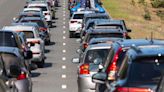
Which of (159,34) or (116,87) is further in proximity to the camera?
(159,34)

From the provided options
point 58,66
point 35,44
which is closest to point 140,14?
point 58,66

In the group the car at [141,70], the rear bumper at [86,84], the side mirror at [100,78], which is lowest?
the rear bumper at [86,84]

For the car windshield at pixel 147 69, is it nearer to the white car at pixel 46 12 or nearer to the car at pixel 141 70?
the car at pixel 141 70

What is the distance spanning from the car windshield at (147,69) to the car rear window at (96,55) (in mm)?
6613

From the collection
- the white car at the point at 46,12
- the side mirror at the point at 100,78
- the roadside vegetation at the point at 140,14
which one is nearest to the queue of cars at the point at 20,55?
the side mirror at the point at 100,78

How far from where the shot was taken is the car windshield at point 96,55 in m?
16.4

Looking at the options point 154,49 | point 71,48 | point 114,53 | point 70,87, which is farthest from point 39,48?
point 154,49

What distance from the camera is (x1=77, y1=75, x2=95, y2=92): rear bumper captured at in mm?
15258

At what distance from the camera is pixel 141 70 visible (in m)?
9.51

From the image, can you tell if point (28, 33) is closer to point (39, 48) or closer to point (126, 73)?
point (39, 48)

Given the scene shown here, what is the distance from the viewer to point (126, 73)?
375 inches

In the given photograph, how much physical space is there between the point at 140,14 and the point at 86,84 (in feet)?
169

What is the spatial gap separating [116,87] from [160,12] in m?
64.9

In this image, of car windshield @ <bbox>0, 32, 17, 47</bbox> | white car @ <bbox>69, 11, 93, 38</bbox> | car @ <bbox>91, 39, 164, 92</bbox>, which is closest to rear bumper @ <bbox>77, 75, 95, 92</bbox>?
car @ <bbox>91, 39, 164, 92</bbox>
